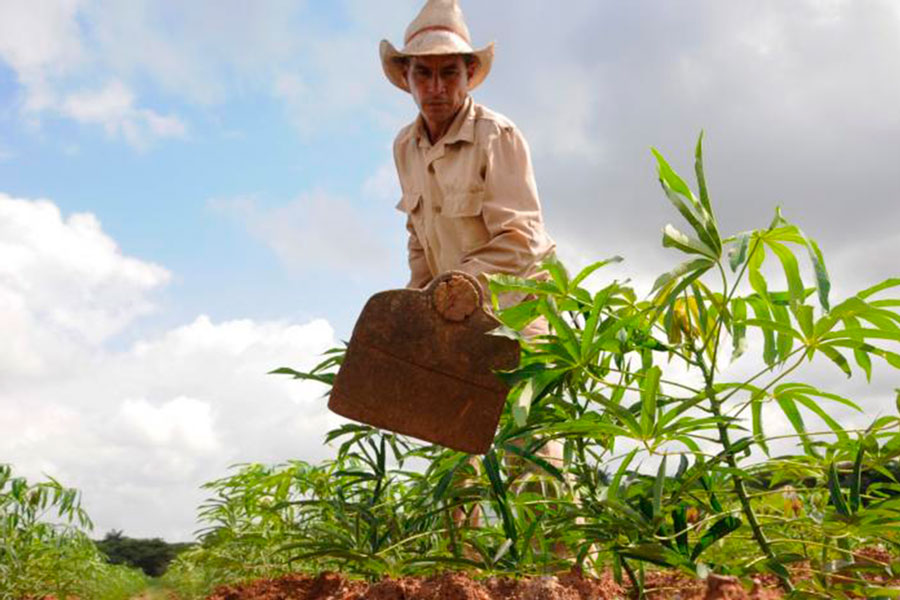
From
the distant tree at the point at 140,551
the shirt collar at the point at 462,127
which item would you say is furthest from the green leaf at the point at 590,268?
the distant tree at the point at 140,551

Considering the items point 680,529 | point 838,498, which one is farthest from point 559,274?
point 838,498

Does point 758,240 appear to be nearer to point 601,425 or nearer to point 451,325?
point 601,425

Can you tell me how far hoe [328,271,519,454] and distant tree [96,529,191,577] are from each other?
13.6 ft

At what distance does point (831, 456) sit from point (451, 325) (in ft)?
3.09

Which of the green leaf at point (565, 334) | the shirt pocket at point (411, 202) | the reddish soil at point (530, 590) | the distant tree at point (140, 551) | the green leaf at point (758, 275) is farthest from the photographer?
the distant tree at point (140, 551)

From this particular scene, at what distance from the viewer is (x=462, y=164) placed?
331 cm

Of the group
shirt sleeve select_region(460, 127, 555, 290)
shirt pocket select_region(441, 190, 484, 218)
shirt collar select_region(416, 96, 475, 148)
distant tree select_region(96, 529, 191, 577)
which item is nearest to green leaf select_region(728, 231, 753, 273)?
shirt sleeve select_region(460, 127, 555, 290)

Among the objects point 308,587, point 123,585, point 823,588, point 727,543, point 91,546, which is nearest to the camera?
point 823,588

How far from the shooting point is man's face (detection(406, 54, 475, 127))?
335 cm

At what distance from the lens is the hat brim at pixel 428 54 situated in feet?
10.7

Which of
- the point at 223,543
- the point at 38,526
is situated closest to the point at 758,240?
the point at 223,543

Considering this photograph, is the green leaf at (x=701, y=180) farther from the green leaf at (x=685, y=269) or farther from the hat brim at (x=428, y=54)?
the hat brim at (x=428, y=54)

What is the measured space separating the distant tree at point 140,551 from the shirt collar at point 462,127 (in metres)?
3.67

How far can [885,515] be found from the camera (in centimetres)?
181
